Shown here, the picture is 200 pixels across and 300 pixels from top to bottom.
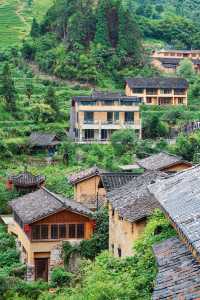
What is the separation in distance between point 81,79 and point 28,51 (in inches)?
408

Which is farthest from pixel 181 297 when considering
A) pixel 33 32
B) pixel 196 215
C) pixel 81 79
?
pixel 33 32

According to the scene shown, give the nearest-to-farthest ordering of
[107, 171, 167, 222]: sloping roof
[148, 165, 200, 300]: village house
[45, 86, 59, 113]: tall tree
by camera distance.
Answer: [148, 165, 200, 300]: village house → [107, 171, 167, 222]: sloping roof → [45, 86, 59, 113]: tall tree

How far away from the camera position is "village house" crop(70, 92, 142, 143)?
62812 mm

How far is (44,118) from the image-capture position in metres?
62.0

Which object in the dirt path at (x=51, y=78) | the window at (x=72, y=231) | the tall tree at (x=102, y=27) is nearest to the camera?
the window at (x=72, y=231)

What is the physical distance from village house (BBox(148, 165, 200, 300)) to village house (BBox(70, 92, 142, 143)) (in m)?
45.8

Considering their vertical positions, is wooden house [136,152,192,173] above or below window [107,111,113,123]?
above

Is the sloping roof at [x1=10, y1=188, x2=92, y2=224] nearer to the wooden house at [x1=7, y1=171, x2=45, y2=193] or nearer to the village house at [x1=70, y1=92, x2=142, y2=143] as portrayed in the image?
the wooden house at [x1=7, y1=171, x2=45, y2=193]

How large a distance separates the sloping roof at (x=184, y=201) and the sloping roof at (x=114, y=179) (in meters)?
13.6

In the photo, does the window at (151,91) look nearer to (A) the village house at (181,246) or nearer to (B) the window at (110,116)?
(B) the window at (110,116)

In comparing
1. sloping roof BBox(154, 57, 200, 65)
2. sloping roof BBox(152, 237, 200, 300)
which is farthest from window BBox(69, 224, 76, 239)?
sloping roof BBox(154, 57, 200, 65)

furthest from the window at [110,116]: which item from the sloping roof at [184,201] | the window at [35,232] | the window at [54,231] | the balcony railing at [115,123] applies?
the sloping roof at [184,201]

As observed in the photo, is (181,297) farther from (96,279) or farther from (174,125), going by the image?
(174,125)

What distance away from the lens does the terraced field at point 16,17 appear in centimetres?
10462
